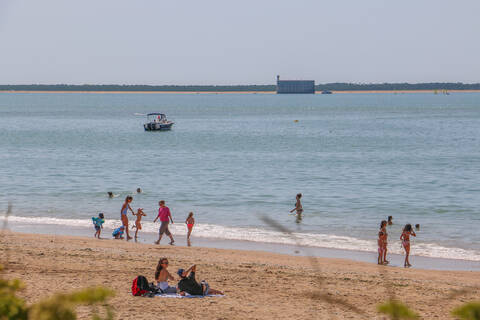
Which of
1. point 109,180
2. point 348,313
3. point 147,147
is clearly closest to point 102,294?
point 348,313

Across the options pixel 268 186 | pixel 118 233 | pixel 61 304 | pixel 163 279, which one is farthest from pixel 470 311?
pixel 268 186

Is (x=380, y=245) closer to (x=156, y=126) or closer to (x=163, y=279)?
(x=163, y=279)

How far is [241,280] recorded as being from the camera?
13.5 m

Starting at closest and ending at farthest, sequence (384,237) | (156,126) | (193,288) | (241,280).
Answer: (193,288) → (241,280) → (384,237) → (156,126)

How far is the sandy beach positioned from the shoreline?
2.71 feet

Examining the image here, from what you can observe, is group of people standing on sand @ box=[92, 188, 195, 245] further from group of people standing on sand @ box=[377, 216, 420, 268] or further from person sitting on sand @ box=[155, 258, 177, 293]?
person sitting on sand @ box=[155, 258, 177, 293]

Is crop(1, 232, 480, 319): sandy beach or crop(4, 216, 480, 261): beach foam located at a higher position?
crop(1, 232, 480, 319): sandy beach

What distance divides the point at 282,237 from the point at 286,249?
1.45m

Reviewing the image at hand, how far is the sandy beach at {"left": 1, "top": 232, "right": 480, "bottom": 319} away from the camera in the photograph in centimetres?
1106

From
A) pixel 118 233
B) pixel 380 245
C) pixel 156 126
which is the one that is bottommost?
pixel 118 233

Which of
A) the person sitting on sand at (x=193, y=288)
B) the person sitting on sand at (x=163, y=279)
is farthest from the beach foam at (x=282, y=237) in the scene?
the person sitting on sand at (x=163, y=279)

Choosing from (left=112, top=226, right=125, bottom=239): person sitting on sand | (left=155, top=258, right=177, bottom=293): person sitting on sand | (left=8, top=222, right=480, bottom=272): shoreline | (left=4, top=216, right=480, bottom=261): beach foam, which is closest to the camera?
(left=155, top=258, right=177, bottom=293): person sitting on sand

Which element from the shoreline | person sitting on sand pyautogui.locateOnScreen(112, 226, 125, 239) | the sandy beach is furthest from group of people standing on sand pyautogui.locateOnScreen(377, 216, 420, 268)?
person sitting on sand pyautogui.locateOnScreen(112, 226, 125, 239)

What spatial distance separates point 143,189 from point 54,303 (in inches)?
1216
